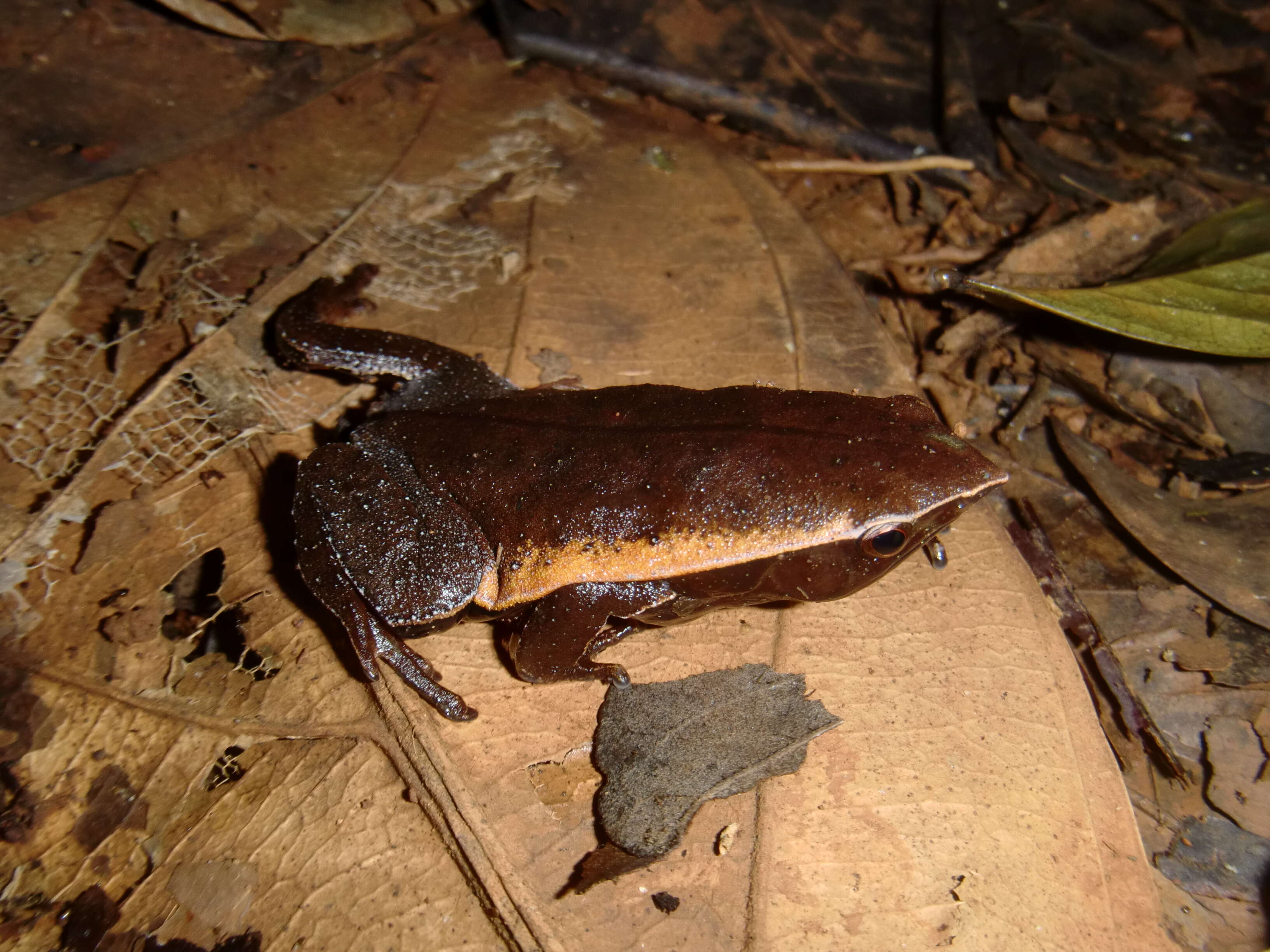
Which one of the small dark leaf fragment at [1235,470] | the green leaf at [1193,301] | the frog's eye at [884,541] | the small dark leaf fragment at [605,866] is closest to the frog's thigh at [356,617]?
the small dark leaf fragment at [605,866]

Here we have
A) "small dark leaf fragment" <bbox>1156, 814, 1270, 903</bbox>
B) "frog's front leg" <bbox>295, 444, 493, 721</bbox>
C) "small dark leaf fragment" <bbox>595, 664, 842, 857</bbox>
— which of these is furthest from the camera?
"small dark leaf fragment" <bbox>1156, 814, 1270, 903</bbox>

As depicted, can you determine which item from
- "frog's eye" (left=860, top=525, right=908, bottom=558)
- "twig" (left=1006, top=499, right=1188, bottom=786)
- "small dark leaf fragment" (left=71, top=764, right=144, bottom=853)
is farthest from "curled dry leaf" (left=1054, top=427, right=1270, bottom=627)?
"small dark leaf fragment" (left=71, top=764, right=144, bottom=853)

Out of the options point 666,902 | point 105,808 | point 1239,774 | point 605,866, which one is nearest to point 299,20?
point 105,808

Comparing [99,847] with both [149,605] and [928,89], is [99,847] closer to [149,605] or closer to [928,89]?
[149,605]

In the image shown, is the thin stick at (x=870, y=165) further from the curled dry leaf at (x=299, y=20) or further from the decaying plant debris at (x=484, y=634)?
the curled dry leaf at (x=299, y=20)

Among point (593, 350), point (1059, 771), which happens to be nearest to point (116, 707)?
point (593, 350)

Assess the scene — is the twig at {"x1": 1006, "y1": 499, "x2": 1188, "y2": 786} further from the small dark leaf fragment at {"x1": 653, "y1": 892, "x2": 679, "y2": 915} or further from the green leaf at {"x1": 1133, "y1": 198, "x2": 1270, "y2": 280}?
the small dark leaf fragment at {"x1": 653, "y1": 892, "x2": 679, "y2": 915}
